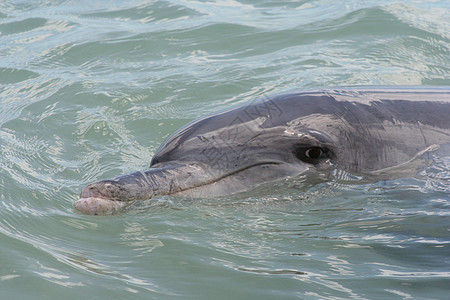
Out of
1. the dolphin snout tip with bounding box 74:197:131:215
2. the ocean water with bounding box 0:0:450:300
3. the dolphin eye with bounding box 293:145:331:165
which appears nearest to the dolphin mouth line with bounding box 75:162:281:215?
the dolphin snout tip with bounding box 74:197:131:215

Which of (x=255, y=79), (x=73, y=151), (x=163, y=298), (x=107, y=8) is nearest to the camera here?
(x=163, y=298)

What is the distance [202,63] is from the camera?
11.1 m

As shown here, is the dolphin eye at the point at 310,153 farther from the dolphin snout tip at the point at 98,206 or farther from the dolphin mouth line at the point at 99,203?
the dolphin snout tip at the point at 98,206

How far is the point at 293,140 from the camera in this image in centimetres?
579

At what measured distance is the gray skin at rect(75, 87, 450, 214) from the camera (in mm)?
5633

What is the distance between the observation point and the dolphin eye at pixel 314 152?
5.80 m

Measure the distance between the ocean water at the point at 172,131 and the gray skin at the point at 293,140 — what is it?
0.16 m

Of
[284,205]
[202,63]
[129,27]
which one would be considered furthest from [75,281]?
[129,27]

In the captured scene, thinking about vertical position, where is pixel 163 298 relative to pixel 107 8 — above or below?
below

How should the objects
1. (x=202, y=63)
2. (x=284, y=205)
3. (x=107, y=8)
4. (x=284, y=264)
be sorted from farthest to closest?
1. (x=107, y=8)
2. (x=202, y=63)
3. (x=284, y=205)
4. (x=284, y=264)

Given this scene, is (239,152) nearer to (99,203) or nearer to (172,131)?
(99,203)

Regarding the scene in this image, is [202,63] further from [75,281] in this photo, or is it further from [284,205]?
[75,281]

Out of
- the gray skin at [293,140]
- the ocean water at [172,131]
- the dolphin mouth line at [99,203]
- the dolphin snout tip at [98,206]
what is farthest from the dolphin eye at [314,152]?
the dolphin snout tip at [98,206]

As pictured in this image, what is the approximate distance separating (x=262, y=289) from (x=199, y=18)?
30.9ft
